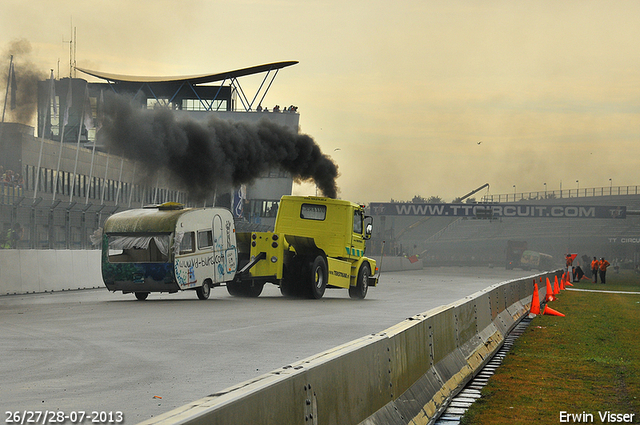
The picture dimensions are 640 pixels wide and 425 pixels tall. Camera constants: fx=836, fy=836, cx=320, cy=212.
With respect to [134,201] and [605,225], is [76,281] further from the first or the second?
[605,225]

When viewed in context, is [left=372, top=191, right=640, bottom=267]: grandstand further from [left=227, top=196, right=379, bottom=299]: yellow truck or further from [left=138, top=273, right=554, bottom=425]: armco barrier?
[left=138, top=273, right=554, bottom=425]: armco barrier

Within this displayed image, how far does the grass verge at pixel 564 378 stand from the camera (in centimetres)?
770

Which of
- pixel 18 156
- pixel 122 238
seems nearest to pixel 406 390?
pixel 122 238

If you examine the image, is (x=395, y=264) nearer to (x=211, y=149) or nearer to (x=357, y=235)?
(x=211, y=149)

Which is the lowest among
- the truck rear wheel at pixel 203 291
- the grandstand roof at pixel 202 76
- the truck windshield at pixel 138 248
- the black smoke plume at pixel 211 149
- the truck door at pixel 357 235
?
the truck rear wheel at pixel 203 291

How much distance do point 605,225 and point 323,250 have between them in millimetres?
103913

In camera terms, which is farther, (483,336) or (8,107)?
(8,107)

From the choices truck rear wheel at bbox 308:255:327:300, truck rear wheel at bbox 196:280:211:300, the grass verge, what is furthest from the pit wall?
the grass verge

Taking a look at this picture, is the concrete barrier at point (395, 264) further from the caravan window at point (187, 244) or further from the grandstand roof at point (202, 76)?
the caravan window at point (187, 244)

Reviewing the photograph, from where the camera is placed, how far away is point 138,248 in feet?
70.8

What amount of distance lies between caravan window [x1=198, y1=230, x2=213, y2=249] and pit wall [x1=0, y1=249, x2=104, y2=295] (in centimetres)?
548

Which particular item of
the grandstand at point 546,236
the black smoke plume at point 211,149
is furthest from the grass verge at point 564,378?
the grandstand at point 546,236

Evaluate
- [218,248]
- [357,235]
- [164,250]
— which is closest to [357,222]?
[357,235]

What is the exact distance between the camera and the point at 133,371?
32.4 ft
